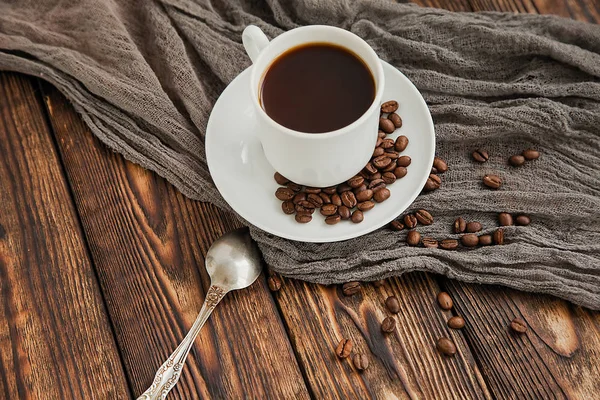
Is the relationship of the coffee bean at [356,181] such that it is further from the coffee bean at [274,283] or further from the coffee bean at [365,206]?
the coffee bean at [274,283]

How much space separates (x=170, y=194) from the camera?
1.55 metres

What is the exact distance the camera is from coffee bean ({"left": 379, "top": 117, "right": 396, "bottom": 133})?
4.78 ft

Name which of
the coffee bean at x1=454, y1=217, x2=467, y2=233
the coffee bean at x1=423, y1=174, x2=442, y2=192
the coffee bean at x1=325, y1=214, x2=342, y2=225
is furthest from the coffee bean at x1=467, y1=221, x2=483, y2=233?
the coffee bean at x1=325, y1=214, x2=342, y2=225

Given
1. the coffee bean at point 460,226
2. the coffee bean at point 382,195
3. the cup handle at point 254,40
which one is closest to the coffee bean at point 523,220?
the coffee bean at point 460,226

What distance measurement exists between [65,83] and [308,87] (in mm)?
723

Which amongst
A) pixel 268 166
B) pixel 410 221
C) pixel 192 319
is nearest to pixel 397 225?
pixel 410 221

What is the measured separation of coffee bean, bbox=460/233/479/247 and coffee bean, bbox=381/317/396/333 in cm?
25

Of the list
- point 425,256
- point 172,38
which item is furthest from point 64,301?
point 425,256

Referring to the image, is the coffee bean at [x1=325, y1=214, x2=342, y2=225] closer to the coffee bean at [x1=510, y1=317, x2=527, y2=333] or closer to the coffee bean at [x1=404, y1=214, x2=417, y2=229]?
the coffee bean at [x1=404, y1=214, x2=417, y2=229]

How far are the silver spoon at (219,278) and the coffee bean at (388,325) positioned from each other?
1.03 ft

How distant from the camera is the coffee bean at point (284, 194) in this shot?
1.40 meters

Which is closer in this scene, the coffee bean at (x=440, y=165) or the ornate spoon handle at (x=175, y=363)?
the ornate spoon handle at (x=175, y=363)

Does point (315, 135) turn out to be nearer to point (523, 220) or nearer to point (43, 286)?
point (523, 220)

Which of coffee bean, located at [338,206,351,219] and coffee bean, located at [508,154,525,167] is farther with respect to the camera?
coffee bean, located at [508,154,525,167]
